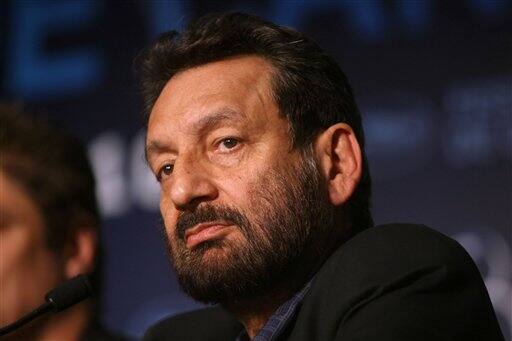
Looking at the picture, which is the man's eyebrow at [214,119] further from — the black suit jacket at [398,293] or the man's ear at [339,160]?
the black suit jacket at [398,293]

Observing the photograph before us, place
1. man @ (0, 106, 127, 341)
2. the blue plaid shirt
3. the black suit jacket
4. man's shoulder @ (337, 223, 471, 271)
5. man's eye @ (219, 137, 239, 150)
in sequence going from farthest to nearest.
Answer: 1. man @ (0, 106, 127, 341)
2. man's eye @ (219, 137, 239, 150)
3. the blue plaid shirt
4. man's shoulder @ (337, 223, 471, 271)
5. the black suit jacket

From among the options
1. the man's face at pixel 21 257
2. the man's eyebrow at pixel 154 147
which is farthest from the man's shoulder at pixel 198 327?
the man's eyebrow at pixel 154 147

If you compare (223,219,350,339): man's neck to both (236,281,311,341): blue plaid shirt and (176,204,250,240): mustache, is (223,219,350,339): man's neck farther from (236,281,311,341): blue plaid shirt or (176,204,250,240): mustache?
(176,204,250,240): mustache

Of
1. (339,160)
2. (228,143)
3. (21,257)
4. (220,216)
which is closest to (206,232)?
(220,216)

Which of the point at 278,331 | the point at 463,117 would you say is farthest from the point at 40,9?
the point at 278,331

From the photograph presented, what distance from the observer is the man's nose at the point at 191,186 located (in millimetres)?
1442

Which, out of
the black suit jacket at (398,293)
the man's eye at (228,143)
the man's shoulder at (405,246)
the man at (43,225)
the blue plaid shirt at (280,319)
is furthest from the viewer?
the man at (43,225)

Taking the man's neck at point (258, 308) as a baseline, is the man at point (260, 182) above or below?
above

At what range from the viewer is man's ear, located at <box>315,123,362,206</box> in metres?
1.54

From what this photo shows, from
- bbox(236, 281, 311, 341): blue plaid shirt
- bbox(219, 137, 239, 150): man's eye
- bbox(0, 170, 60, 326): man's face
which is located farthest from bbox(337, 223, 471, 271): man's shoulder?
bbox(0, 170, 60, 326): man's face

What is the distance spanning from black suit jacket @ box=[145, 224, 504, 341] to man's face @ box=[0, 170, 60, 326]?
58 centimetres

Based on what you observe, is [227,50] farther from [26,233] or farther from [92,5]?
[92,5]

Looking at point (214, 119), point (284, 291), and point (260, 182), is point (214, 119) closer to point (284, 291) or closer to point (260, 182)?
point (260, 182)

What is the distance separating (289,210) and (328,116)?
0.73 feet
